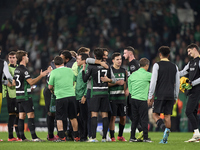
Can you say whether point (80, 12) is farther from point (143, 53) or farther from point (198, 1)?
point (198, 1)

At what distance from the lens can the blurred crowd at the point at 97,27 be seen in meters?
21.9

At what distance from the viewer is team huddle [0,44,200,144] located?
939 centimetres

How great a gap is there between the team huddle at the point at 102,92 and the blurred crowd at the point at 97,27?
1016cm

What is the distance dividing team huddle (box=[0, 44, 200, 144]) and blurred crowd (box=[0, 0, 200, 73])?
10.2 metres

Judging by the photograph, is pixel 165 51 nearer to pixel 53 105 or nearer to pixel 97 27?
pixel 53 105

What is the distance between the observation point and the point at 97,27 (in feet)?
77.0

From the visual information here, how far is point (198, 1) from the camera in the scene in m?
23.0

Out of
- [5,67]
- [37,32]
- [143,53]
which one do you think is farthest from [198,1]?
[5,67]

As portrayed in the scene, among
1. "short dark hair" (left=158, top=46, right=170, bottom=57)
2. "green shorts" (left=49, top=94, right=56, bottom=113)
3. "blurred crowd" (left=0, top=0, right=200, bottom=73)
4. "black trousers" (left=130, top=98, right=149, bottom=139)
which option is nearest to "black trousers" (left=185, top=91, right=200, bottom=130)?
"black trousers" (left=130, top=98, right=149, bottom=139)

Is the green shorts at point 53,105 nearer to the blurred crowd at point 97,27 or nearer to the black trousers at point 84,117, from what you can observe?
the black trousers at point 84,117

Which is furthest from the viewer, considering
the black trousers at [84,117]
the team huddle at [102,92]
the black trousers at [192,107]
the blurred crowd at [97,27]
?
the blurred crowd at [97,27]

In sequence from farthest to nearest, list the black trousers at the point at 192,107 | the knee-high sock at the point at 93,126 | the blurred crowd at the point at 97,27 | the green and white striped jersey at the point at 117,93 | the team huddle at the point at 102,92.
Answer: the blurred crowd at the point at 97,27, the green and white striped jersey at the point at 117,93, the black trousers at the point at 192,107, the knee-high sock at the point at 93,126, the team huddle at the point at 102,92

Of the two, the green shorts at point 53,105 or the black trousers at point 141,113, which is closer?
the black trousers at point 141,113

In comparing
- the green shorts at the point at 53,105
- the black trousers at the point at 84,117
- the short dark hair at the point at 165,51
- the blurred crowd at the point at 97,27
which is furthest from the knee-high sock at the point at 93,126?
the blurred crowd at the point at 97,27
